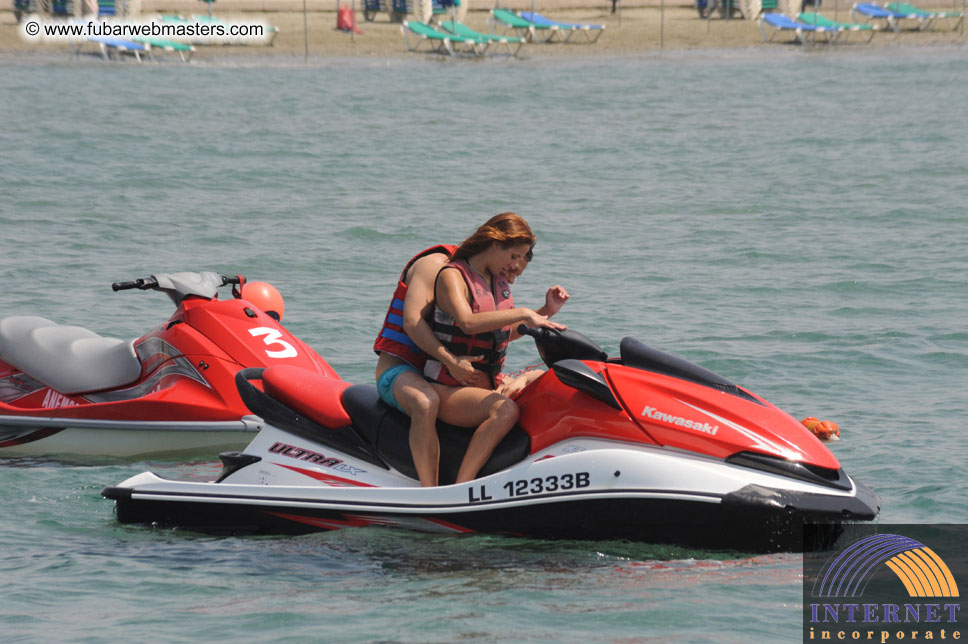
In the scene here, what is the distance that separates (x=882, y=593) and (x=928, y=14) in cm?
4299

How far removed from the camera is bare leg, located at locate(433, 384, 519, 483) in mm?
5488

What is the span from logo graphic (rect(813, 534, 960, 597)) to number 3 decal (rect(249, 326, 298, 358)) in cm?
313

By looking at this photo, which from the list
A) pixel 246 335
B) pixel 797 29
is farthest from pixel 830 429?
pixel 797 29

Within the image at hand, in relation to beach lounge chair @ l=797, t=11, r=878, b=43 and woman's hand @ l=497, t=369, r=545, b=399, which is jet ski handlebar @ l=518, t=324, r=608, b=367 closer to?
woman's hand @ l=497, t=369, r=545, b=399

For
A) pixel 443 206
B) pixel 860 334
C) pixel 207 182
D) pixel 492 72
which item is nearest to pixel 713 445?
pixel 860 334

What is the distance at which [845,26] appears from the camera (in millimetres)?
42375

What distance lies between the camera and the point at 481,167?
20500 mm

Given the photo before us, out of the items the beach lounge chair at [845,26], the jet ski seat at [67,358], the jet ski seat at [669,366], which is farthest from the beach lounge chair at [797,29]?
the jet ski seat at [669,366]

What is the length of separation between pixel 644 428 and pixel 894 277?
7983mm

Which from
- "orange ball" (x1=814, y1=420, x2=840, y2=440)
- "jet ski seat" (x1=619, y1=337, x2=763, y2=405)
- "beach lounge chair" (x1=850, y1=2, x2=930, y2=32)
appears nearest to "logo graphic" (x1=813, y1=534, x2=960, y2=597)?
"jet ski seat" (x1=619, y1=337, x2=763, y2=405)

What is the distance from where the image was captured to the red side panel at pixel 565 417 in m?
5.39

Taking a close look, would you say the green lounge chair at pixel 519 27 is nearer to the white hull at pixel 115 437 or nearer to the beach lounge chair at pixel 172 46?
the beach lounge chair at pixel 172 46

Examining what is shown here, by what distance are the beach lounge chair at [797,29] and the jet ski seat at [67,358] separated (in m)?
37.7

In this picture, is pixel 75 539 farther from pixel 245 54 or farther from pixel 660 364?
A: pixel 245 54
